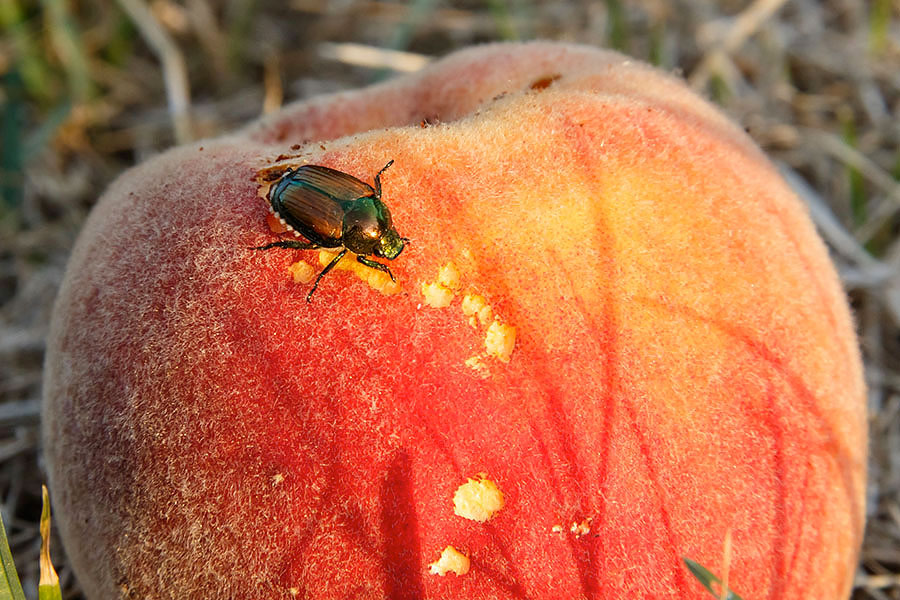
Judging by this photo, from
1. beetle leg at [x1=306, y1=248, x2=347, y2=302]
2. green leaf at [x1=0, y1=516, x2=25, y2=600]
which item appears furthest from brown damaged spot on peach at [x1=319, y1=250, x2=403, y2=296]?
green leaf at [x1=0, y1=516, x2=25, y2=600]

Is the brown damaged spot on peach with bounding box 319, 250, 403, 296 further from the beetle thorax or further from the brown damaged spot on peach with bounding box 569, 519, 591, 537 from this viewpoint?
the brown damaged spot on peach with bounding box 569, 519, 591, 537

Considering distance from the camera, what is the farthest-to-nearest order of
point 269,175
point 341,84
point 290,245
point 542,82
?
1. point 341,84
2. point 542,82
3. point 269,175
4. point 290,245

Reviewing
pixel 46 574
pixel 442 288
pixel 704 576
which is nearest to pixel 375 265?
pixel 442 288

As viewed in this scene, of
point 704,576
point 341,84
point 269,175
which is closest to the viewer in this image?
point 704,576

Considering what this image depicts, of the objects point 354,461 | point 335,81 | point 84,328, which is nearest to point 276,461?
point 354,461

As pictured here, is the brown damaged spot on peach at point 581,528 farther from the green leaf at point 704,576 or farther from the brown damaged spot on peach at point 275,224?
the brown damaged spot on peach at point 275,224

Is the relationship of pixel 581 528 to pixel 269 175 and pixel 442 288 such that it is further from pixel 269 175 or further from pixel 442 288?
pixel 269 175
